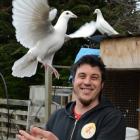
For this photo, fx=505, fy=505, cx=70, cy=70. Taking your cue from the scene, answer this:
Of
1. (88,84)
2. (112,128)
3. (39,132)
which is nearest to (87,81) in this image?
(88,84)

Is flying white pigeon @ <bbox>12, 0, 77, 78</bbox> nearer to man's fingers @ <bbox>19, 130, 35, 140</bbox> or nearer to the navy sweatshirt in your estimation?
the navy sweatshirt

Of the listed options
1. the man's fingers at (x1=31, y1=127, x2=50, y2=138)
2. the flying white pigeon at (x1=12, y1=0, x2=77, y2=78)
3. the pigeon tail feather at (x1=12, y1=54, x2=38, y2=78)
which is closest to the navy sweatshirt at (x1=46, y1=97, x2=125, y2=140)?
the man's fingers at (x1=31, y1=127, x2=50, y2=138)

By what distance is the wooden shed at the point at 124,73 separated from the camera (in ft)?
13.6

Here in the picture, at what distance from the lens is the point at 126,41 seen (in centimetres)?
422

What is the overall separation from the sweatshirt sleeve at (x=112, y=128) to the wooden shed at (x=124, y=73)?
180 centimetres

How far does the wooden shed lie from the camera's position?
4.15m

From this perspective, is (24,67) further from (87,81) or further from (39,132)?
(39,132)

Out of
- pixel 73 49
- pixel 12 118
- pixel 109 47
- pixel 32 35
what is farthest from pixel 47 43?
pixel 73 49

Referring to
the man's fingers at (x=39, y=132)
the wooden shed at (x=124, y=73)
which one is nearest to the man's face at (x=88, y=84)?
the man's fingers at (x=39, y=132)

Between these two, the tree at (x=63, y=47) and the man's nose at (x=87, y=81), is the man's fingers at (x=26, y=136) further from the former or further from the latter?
the tree at (x=63, y=47)

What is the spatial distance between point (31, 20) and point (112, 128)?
296 cm

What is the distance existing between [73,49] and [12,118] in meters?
2.76

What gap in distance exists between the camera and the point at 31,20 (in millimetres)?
5047

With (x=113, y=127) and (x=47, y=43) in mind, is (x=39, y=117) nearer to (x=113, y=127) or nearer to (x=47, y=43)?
(x=47, y=43)
